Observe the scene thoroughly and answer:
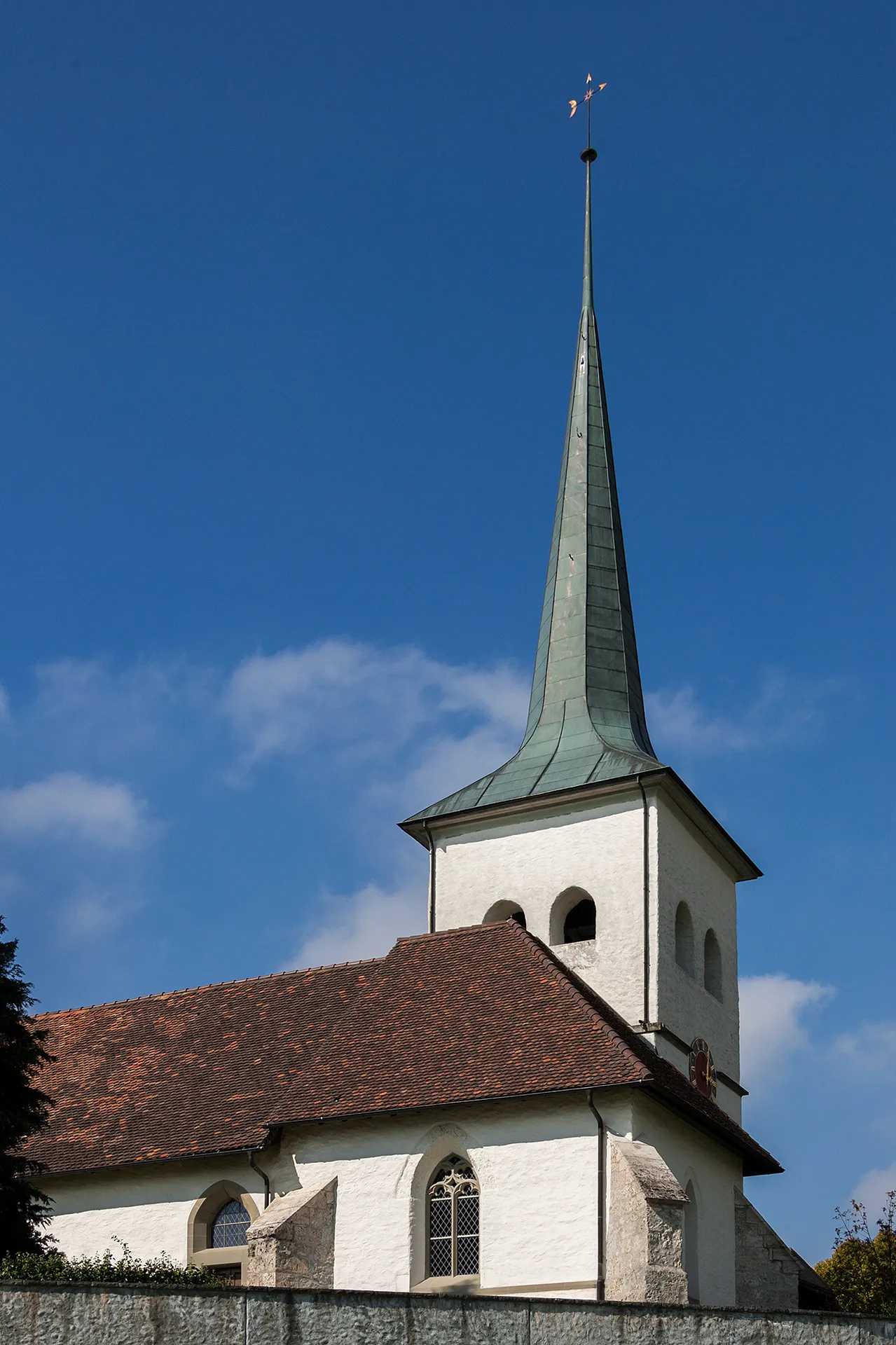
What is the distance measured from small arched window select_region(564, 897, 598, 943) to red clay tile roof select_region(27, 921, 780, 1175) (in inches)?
120

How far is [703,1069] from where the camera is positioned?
2603 cm

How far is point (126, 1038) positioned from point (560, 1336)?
51.0 ft

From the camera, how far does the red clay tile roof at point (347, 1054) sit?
20.4 meters

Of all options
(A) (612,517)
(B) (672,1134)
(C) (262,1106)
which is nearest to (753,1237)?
(B) (672,1134)

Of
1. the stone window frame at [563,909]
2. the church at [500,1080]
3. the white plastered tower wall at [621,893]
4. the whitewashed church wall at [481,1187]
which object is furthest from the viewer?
the stone window frame at [563,909]

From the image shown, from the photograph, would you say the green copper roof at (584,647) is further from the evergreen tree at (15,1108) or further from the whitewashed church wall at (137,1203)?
the evergreen tree at (15,1108)

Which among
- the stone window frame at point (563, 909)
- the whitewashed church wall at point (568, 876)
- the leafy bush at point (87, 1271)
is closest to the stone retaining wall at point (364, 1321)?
the leafy bush at point (87, 1271)

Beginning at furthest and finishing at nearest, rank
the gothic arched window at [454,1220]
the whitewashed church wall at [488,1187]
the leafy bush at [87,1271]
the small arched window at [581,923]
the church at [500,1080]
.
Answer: the small arched window at [581,923] → the gothic arched window at [454,1220] → the church at [500,1080] → the whitewashed church wall at [488,1187] → the leafy bush at [87,1271]

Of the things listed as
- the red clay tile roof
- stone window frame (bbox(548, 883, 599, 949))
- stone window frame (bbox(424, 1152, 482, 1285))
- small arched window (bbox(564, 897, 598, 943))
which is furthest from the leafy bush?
small arched window (bbox(564, 897, 598, 943))

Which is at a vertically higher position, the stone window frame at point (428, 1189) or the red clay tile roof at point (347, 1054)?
the red clay tile roof at point (347, 1054)

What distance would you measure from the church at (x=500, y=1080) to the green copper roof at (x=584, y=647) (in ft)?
0.28

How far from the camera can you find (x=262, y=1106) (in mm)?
22172

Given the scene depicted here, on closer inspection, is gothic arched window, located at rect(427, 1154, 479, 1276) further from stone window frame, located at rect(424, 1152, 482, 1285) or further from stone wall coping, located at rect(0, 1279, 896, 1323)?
stone wall coping, located at rect(0, 1279, 896, 1323)

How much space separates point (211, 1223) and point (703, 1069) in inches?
343
